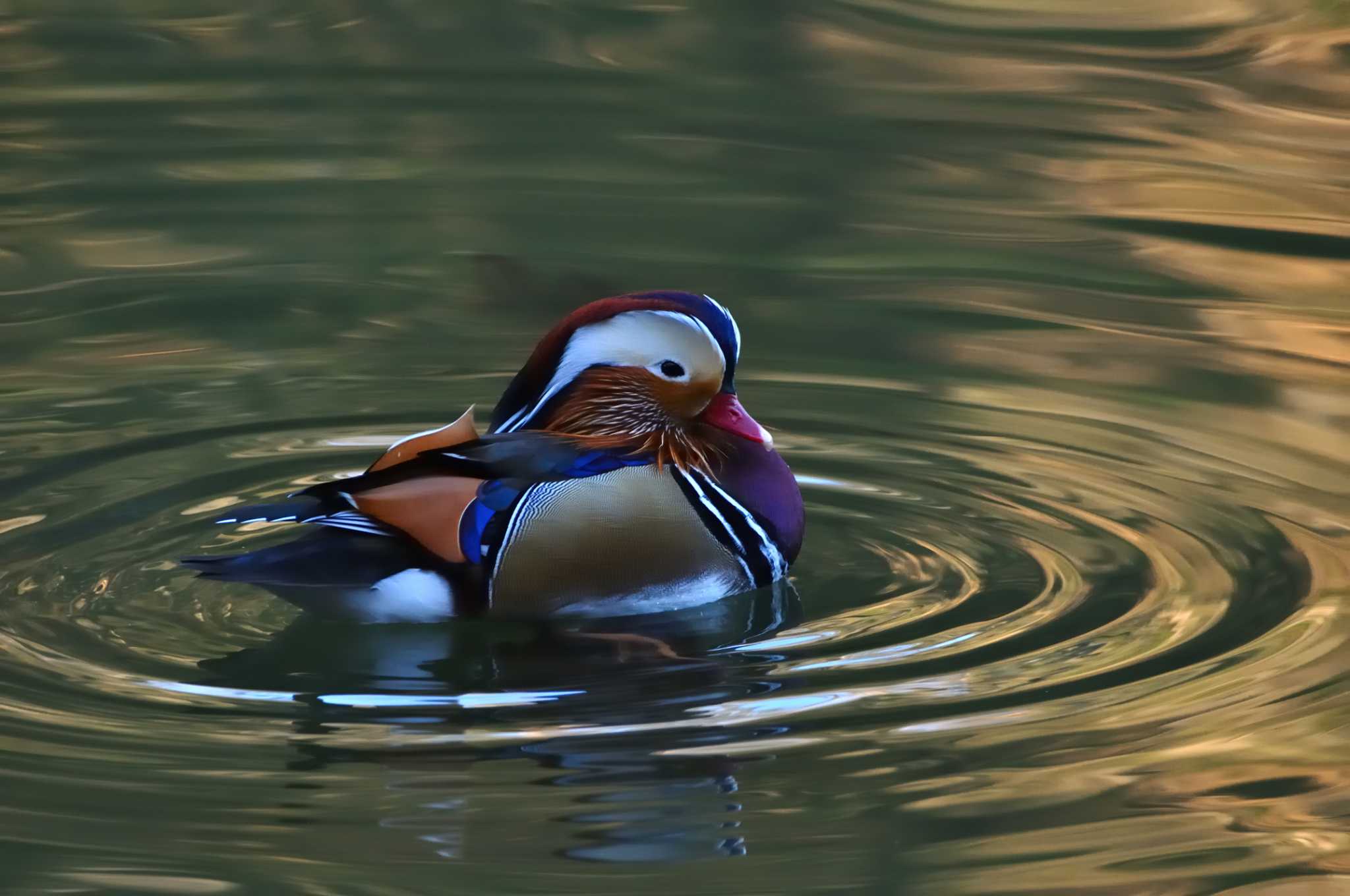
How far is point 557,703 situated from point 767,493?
1145 mm

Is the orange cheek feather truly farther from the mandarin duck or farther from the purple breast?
the purple breast

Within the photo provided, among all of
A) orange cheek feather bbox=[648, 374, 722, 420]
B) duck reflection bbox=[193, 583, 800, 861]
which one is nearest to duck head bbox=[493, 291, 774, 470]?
orange cheek feather bbox=[648, 374, 722, 420]

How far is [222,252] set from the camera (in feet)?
29.6

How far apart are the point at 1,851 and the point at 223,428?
2933 mm

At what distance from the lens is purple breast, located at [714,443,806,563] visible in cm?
583

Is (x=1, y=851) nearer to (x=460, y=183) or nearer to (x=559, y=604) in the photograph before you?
(x=559, y=604)

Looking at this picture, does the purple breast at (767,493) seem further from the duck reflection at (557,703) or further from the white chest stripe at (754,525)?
the duck reflection at (557,703)

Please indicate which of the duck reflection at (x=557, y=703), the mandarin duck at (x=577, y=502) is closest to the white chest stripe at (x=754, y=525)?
the mandarin duck at (x=577, y=502)

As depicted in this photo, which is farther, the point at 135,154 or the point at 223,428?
the point at 135,154

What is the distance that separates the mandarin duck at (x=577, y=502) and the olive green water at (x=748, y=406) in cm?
13

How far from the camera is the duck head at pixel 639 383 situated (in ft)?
18.7

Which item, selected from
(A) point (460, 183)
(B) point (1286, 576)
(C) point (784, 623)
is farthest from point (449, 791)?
(A) point (460, 183)

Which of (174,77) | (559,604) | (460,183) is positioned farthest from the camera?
(174,77)

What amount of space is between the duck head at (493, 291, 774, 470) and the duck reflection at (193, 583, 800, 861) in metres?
0.47
